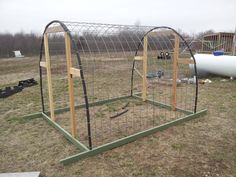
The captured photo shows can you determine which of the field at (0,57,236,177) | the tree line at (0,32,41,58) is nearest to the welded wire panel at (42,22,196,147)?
the field at (0,57,236,177)

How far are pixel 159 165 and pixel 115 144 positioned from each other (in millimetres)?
774

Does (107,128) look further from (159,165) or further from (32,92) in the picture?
(32,92)

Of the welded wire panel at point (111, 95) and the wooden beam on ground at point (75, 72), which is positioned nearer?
the wooden beam on ground at point (75, 72)

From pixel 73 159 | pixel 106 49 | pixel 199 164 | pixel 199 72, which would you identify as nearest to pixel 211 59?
pixel 199 72

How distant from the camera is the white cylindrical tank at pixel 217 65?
7.84 metres

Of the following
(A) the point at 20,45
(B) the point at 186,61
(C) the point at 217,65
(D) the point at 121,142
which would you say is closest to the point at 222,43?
(C) the point at 217,65

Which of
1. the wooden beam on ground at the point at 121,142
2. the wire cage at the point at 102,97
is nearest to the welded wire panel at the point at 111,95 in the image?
the wire cage at the point at 102,97

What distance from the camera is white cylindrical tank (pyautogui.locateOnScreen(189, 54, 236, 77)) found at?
25.7ft

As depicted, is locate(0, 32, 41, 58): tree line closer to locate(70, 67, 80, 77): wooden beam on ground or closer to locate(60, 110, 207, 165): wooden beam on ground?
locate(70, 67, 80, 77): wooden beam on ground

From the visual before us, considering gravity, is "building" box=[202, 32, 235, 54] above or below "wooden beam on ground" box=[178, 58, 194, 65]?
above

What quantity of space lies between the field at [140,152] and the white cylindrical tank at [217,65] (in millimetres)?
3884

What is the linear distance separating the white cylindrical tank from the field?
3884 millimetres

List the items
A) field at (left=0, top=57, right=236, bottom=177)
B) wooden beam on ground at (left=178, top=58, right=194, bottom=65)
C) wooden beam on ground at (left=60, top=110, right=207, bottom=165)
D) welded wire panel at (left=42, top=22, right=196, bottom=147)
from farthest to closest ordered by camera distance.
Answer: wooden beam on ground at (left=178, top=58, right=194, bottom=65) < welded wire panel at (left=42, top=22, right=196, bottom=147) < wooden beam on ground at (left=60, top=110, right=207, bottom=165) < field at (left=0, top=57, right=236, bottom=177)

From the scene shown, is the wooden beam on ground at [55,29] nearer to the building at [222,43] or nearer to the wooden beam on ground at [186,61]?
the wooden beam on ground at [186,61]
